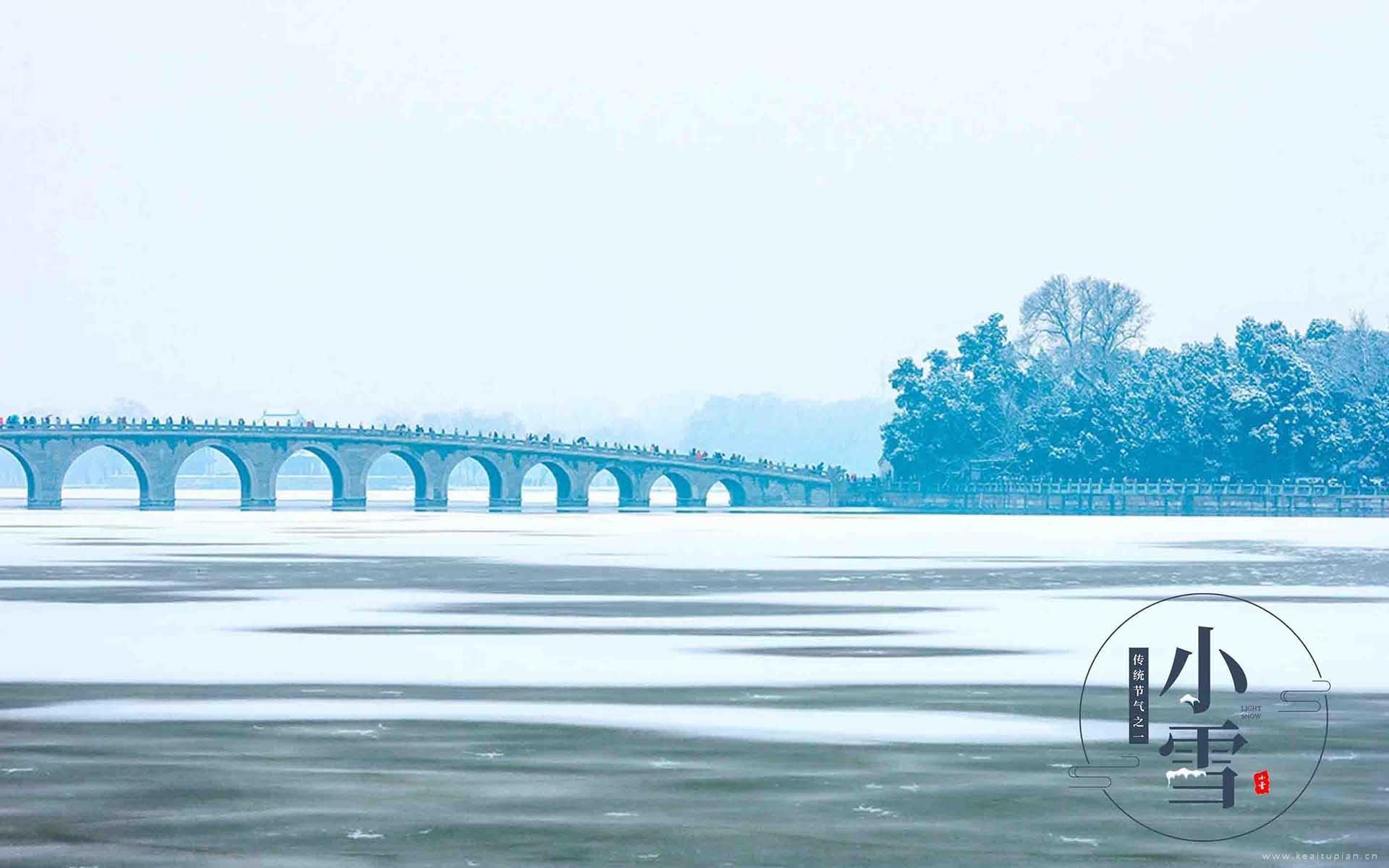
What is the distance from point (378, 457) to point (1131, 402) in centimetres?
4619

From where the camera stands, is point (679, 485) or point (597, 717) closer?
point (597, 717)

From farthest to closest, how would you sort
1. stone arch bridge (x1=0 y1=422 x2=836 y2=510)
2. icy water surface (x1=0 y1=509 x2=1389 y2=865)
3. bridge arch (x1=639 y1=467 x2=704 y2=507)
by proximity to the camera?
bridge arch (x1=639 y1=467 x2=704 y2=507), stone arch bridge (x1=0 y1=422 x2=836 y2=510), icy water surface (x1=0 y1=509 x2=1389 y2=865)

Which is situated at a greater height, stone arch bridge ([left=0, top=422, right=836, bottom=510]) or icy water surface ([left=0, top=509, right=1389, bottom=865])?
stone arch bridge ([left=0, top=422, right=836, bottom=510])

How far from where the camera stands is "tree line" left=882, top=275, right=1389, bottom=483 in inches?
4756

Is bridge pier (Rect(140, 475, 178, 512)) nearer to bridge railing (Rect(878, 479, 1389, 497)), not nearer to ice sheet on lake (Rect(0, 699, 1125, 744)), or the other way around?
bridge railing (Rect(878, 479, 1389, 497))

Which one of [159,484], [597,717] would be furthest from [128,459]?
[597,717]

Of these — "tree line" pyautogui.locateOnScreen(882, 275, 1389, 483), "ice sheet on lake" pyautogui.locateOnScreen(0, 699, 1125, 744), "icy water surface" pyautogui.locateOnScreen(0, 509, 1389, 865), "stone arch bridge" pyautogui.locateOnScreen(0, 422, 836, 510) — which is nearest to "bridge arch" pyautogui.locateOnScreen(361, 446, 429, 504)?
"stone arch bridge" pyautogui.locateOnScreen(0, 422, 836, 510)

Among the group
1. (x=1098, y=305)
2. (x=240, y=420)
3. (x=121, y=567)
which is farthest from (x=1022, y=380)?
(x=121, y=567)

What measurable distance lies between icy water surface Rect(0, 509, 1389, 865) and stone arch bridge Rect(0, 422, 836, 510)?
90.2 m

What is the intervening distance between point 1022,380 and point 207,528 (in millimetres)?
61036

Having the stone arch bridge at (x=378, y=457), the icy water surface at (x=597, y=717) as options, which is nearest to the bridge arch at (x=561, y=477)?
the stone arch bridge at (x=378, y=457)

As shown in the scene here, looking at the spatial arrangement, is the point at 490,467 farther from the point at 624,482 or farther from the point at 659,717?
the point at 659,717

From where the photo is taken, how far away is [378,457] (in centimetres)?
14375


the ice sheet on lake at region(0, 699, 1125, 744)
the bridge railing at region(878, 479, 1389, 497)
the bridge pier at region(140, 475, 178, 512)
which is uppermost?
the bridge railing at region(878, 479, 1389, 497)
